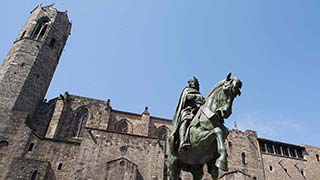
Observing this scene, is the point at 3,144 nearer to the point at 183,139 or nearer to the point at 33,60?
the point at 33,60

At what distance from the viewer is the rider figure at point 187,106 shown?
6497 mm

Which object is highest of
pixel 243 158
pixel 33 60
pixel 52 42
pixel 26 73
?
pixel 52 42

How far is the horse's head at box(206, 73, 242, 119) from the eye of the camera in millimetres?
5738

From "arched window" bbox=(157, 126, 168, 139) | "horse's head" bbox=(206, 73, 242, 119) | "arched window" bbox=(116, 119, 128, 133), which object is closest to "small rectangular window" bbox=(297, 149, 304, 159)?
"arched window" bbox=(157, 126, 168, 139)

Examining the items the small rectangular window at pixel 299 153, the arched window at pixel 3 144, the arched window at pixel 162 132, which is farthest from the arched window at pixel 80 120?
the small rectangular window at pixel 299 153

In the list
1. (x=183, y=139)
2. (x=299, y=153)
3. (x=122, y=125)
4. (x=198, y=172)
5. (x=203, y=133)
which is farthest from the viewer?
(x=299, y=153)

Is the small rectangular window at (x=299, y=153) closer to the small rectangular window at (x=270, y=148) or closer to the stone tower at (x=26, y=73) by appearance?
the small rectangular window at (x=270, y=148)

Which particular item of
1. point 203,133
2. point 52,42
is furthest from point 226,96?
point 52,42

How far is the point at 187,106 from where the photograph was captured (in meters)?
7.07

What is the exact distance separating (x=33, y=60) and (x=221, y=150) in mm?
27056

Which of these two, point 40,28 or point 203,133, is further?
point 40,28

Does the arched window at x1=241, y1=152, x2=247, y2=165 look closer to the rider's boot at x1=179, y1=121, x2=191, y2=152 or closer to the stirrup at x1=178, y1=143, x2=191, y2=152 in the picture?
the rider's boot at x1=179, y1=121, x2=191, y2=152

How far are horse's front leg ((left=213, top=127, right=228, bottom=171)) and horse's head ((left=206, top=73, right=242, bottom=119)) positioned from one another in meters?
0.37

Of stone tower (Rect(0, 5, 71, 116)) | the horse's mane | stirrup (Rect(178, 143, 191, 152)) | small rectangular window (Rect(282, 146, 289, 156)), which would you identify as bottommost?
stirrup (Rect(178, 143, 191, 152))
